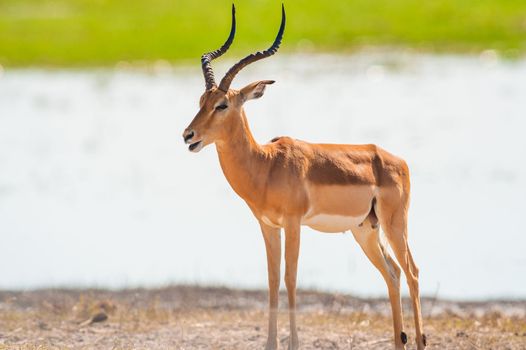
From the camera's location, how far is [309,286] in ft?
46.3

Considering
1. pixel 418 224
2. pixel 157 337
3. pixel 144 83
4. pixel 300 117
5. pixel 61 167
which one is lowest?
pixel 157 337

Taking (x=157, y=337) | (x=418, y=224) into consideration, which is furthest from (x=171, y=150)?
(x=157, y=337)

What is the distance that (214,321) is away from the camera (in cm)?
1252

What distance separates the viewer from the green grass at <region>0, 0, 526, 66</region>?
37938mm

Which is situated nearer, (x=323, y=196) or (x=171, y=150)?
(x=323, y=196)

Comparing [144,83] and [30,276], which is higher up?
[144,83]

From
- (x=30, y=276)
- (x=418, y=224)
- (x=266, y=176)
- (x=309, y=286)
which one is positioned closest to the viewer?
(x=266, y=176)

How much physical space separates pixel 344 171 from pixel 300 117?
1825cm

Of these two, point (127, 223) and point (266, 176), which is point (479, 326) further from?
point (127, 223)

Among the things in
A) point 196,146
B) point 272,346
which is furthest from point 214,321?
point 196,146

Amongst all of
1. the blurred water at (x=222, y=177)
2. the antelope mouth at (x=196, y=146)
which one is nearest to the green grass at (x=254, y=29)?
the blurred water at (x=222, y=177)

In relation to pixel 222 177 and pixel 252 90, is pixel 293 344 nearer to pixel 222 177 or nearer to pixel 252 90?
pixel 252 90

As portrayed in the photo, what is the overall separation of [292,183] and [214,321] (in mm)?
2842

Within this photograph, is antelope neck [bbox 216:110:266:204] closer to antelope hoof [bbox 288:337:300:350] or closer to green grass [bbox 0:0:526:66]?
antelope hoof [bbox 288:337:300:350]
